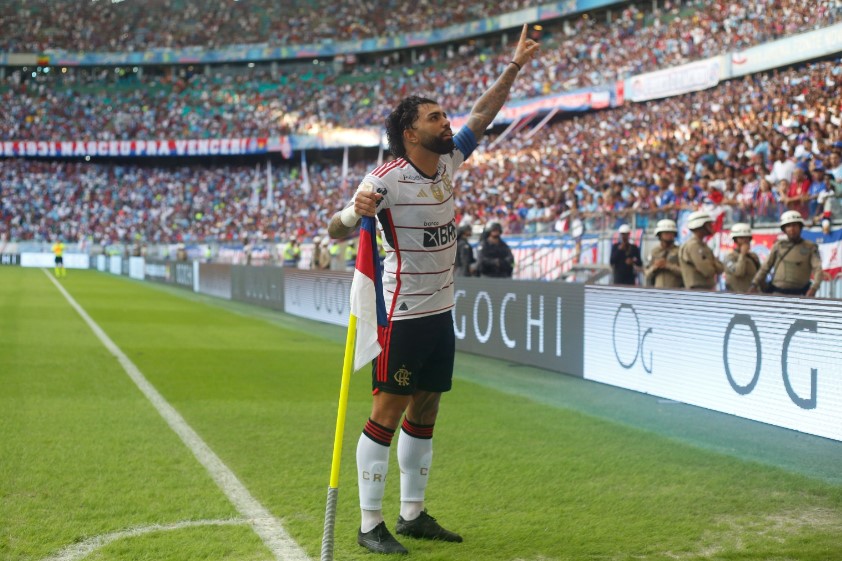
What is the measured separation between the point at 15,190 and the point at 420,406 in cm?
6536

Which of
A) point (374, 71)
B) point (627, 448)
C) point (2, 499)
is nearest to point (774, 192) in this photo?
point (627, 448)

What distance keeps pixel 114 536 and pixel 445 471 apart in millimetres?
2400

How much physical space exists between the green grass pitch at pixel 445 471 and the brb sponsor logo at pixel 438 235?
1.51 metres

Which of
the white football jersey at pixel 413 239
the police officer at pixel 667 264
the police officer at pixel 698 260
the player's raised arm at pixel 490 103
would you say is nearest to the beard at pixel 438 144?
the white football jersey at pixel 413 239

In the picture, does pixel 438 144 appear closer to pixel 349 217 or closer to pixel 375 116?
pixel 349 217

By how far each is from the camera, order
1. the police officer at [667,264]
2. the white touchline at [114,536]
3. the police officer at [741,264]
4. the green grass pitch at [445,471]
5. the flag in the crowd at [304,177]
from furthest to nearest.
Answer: the flag in the crowd at [304,177] → the police officer at [667,264] → the police officer at [741,264] → the green grass pitch at [445,471] → the white touchline at [114,536]

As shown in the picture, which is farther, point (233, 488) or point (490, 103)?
point (233, 488)

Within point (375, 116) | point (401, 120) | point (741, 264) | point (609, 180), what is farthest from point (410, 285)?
point (375, 116)

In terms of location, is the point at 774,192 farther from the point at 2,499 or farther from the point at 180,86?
the point at 180,86

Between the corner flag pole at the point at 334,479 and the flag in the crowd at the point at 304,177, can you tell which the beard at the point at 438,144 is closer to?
the corner flag pole at the point at 334,479

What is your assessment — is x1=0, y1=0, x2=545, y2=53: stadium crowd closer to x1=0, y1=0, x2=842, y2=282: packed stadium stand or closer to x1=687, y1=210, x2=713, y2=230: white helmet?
x1=0, y1=0, x2=842, y2=282: packed stadium stand

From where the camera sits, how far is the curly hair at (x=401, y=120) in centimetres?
468

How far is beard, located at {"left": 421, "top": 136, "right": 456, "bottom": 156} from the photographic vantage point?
459 cm

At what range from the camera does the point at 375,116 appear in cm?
5541
